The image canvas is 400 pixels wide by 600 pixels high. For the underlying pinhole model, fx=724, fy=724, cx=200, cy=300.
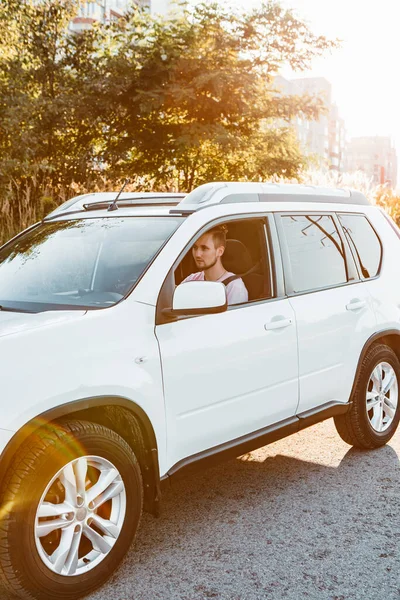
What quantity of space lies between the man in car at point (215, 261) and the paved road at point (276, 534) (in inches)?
50.3

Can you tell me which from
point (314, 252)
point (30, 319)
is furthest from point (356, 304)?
point (30, 319)

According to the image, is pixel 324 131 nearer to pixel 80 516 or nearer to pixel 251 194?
pixel 251 194

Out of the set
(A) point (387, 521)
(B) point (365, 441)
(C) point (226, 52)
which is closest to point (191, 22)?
(C) point (226, 52)

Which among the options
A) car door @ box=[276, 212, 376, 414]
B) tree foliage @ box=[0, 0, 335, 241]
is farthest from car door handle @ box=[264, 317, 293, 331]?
tree foliage @ box=[0, 0, 335, 241]

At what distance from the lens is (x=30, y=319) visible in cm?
333

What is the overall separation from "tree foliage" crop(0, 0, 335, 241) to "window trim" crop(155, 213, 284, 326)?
1026 cm

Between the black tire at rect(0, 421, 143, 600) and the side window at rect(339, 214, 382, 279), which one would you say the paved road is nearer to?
the black tire at rect(0, 421, 143, 600)

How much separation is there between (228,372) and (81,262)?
1.05m

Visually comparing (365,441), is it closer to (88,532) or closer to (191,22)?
(88,532)

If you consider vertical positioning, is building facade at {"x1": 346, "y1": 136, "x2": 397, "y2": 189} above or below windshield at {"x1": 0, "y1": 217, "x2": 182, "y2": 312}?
above

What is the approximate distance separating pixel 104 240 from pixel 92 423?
1307mm

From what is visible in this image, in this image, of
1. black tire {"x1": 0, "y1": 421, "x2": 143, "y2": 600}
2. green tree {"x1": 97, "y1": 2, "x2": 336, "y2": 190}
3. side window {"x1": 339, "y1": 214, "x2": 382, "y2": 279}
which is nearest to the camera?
black tire {"x1": 0, "y1": 421, "x2": 143, "y2": 600}

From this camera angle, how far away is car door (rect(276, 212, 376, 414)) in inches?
179

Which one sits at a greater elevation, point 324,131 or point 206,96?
point 324,131
